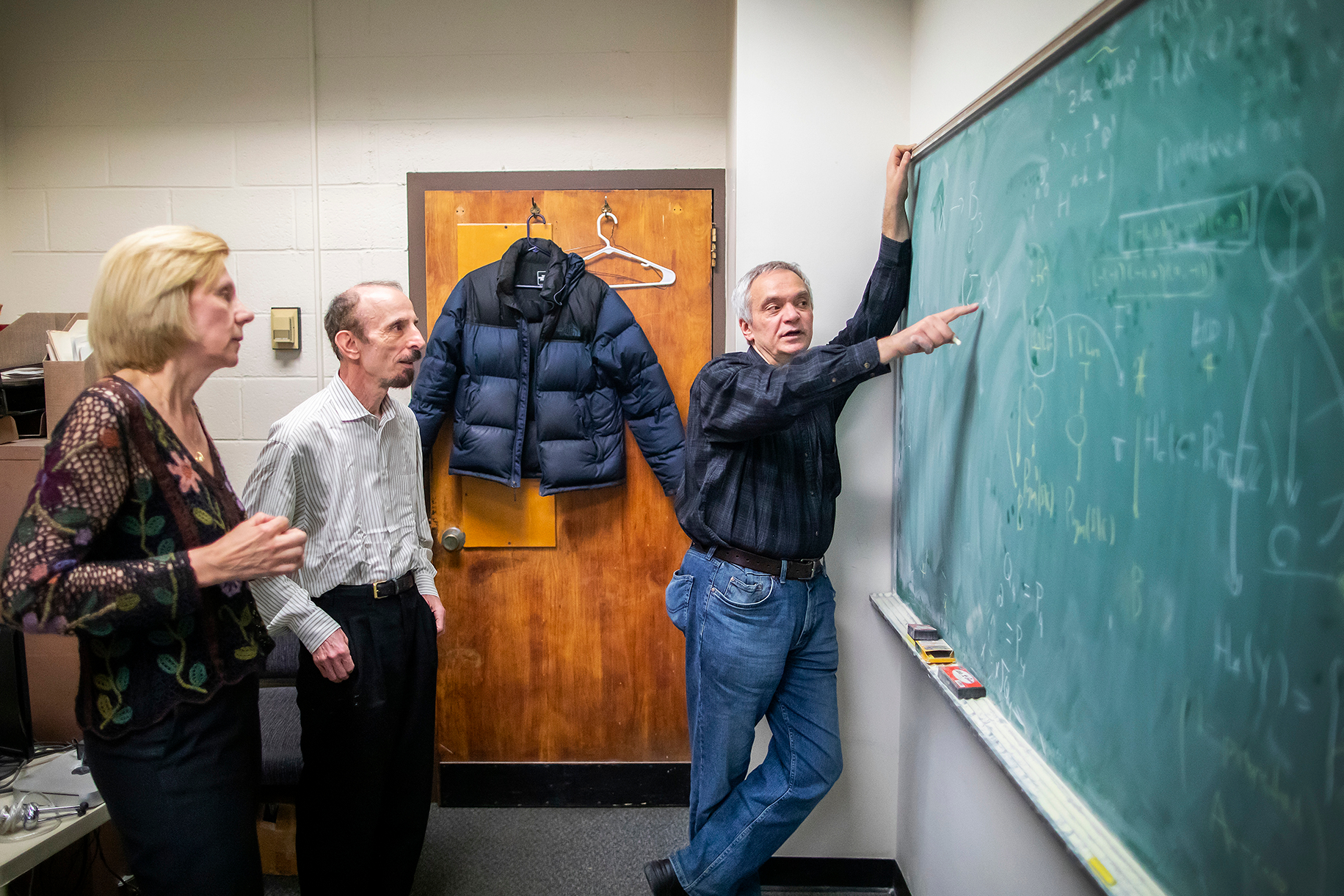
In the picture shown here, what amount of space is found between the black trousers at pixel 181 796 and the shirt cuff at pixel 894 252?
1.53 meters

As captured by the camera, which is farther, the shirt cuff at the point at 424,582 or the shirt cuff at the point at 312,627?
the shirt cuff at the point at 424,582

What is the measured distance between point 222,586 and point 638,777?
5.46ft

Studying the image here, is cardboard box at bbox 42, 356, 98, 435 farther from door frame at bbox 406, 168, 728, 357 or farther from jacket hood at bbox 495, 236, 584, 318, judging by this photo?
jacket hood at bbox 495, 236, 584, 318

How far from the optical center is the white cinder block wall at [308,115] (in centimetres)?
244

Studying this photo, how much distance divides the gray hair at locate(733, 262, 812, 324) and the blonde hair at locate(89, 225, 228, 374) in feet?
3.45

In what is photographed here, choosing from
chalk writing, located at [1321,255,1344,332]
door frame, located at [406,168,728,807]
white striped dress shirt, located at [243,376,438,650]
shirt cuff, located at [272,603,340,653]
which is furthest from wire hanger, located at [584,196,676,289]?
chalk writing, located at [1321,255,1344,332]

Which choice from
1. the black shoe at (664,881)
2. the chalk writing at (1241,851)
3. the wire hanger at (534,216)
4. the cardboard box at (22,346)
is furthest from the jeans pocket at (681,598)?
the cardboard box at (22,346)

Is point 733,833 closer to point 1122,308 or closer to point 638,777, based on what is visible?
point 638,777

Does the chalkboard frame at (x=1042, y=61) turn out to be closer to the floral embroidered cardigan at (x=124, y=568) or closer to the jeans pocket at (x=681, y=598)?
the jeans pocket at (x=681, y=598)

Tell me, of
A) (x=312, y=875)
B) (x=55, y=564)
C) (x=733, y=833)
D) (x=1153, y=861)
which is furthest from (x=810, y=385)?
(x=312, y=875)

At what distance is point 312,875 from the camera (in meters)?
1.73

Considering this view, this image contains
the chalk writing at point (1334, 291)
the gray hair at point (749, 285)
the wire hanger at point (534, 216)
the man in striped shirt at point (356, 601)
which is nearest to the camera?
the chalk writing at point (1334, 291)

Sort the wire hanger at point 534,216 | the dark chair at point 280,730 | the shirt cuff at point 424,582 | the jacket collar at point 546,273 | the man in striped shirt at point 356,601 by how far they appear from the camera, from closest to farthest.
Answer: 1. the man in striped shirt at point 356,601
2. the shirt cuff at point 424,582
3. the dark chair at point 280,730
4. the jacket collar at point 546,273
5. the wire hanger at point 534,216

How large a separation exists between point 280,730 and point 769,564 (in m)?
1.45
